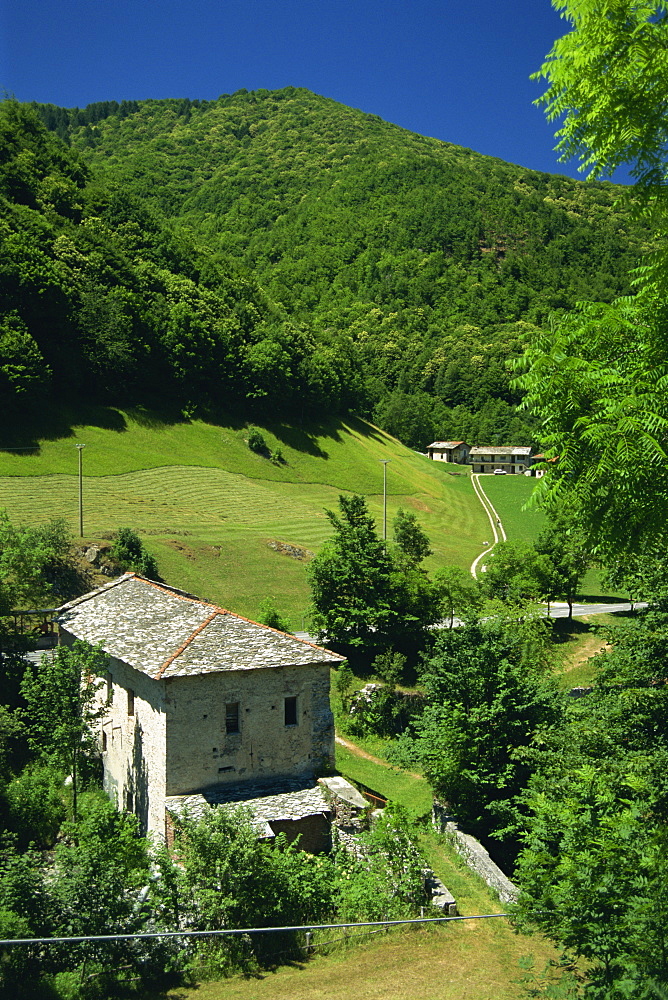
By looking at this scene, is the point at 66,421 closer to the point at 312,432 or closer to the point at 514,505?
the point at 312,432

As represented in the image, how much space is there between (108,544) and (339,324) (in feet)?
509

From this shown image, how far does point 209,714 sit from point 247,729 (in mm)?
1505

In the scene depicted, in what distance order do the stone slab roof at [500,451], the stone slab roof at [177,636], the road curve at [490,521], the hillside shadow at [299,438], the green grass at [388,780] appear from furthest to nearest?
the stone slab roof at [500,451]
the hillside shadow at [299,438]
the road curve at [490,521]
the green grass at [388,780]
the stone slab roof at [177,636]

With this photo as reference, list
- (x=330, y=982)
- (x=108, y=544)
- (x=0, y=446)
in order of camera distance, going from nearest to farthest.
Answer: (x=330, y=982)
(x=108, y=544)
(x=0, y=446)

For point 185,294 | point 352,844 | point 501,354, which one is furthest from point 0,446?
point 501,354

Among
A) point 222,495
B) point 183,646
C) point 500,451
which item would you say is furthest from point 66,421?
point 500,451

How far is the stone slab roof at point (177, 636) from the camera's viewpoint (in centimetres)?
2491

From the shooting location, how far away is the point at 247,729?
2514cm

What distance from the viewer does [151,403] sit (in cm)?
9156

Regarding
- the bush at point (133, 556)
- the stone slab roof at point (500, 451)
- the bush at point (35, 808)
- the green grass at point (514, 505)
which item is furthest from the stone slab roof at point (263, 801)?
the stone slab roof at point (500, 451)

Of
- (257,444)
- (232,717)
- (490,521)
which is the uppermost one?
(257,444)

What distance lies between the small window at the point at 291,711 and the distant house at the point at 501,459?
119259mm

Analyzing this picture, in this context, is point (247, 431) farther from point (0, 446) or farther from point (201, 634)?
point (201, 634)

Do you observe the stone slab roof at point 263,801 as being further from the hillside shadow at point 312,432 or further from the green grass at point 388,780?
the hillside shadow at point 312,432
